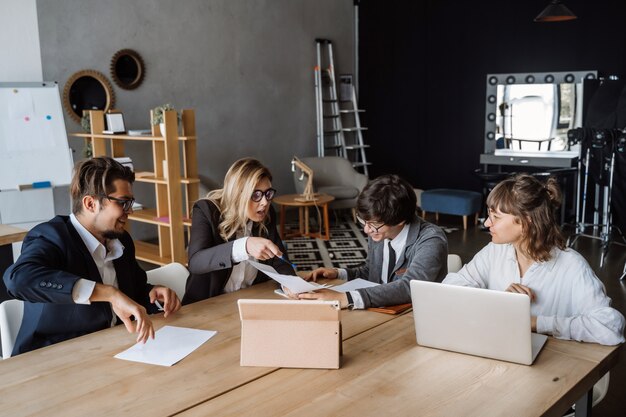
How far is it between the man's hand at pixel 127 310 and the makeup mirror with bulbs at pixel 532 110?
273 inches

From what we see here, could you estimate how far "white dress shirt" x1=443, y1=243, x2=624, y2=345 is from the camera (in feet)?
5.86

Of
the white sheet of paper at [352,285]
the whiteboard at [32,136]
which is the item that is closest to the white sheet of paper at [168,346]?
the white sheet of paper at [352,285]

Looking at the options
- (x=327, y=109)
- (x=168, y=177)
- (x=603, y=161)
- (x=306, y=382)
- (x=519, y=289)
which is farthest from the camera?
(x=327, y=109)

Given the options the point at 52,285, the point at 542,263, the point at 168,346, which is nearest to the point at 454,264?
the point at 542,263

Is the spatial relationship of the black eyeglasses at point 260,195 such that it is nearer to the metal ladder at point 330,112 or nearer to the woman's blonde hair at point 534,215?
the woman's blonde hair at point 534,215

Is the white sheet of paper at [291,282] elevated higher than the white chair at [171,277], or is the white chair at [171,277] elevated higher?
the white sheet of paper at [291,282]

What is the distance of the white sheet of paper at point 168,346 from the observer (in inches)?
68.4

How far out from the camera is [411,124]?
9.02 meters

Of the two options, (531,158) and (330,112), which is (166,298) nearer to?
(531,158)

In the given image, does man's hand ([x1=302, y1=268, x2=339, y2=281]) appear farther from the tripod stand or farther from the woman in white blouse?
the tripod stand

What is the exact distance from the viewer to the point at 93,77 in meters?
6.23

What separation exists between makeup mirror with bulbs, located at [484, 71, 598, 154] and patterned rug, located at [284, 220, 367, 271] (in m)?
2.48

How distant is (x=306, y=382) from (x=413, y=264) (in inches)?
35.0

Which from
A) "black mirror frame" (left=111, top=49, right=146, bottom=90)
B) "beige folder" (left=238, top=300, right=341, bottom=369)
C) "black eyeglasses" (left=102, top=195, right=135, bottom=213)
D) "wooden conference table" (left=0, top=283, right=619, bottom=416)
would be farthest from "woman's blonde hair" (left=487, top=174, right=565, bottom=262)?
"black mirror frame" (left=111, top=49, right=146, bottom=90)
